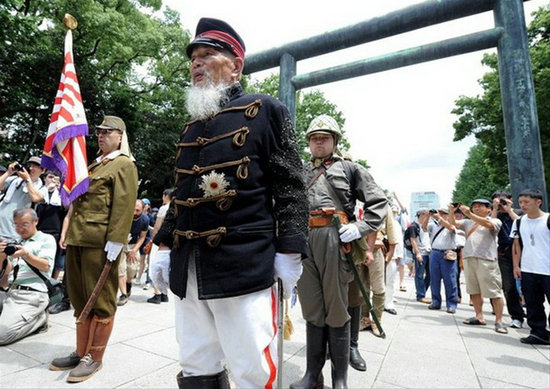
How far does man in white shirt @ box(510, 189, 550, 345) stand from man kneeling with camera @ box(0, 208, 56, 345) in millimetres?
6118

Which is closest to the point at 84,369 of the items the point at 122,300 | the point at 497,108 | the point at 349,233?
the point at 349,233

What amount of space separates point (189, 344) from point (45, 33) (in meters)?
16.4

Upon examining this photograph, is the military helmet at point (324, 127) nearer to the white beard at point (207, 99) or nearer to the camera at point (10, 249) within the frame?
the white beard at point (207, 99)

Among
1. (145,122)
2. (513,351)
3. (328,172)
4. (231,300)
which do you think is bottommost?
(513,351)

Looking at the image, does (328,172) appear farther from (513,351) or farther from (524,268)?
(524,268)

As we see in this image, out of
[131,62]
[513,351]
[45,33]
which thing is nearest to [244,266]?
[513,351]

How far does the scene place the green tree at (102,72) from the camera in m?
12.7

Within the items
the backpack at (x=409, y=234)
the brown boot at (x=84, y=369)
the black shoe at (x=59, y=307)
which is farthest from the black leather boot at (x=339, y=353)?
the backpack at (x=409, y=234)

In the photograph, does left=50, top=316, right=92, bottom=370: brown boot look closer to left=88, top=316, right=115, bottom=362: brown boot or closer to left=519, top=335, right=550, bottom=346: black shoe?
left=88, top=316, right=115, bottom=362: brown boot

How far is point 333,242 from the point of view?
259 centimetres

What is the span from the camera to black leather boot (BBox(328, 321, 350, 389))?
8.33 ft

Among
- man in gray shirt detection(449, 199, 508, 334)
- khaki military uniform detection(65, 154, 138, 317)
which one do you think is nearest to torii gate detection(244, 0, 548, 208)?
man in gray shirt detection(449, 199, 508, 334)

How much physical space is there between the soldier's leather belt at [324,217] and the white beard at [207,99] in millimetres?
1330

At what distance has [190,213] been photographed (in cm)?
159
